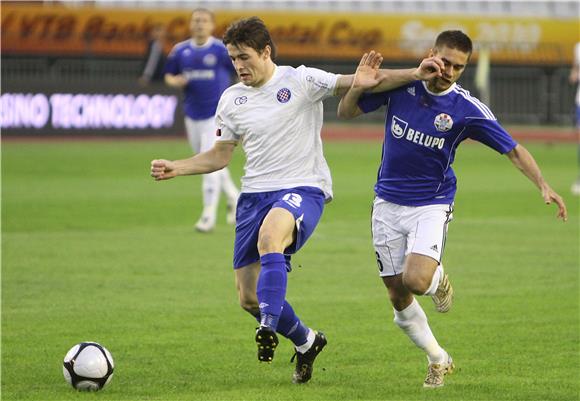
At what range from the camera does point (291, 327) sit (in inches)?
313

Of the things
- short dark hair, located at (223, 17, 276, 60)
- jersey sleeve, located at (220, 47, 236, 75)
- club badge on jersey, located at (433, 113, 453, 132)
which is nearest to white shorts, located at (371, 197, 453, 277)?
club badge on jersey, located at (433, 113, 453, 132)

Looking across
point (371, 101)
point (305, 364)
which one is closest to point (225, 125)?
point (371, 101)

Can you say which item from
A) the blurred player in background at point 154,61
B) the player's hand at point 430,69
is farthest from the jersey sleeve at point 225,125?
the blurred player in background at point 154,61

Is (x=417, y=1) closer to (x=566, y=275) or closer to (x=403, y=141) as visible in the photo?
(x=566, y=275)

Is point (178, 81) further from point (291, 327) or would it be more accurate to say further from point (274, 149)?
point (291, 327)

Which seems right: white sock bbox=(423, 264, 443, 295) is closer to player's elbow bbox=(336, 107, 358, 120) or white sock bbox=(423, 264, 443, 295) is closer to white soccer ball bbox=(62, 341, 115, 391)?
player's elbow bbox=(336, 107, 358, 120)

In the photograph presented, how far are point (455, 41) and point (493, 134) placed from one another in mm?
652

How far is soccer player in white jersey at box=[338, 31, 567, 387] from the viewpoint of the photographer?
769 cm

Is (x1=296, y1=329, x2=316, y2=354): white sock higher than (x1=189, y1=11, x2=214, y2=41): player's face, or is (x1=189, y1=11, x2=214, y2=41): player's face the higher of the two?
(x1=189, y1=11, x2=214, y2=41): player's face

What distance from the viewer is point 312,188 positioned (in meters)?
7.90

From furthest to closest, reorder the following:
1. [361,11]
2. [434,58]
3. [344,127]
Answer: [361,11] < [344,127] < [434,58]

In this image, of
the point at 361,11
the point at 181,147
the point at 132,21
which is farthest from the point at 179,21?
the point at 181,147

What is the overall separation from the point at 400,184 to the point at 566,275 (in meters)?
5.21

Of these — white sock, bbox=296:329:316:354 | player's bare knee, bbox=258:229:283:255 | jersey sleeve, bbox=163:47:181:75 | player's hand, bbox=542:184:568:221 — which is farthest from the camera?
jersey sleeve, bbox=163:47:181:75
